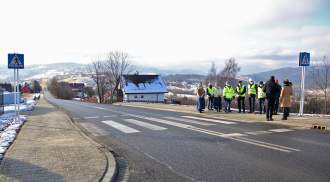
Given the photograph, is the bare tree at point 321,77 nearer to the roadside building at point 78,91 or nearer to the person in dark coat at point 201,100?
the person in dark coat at point 201,100

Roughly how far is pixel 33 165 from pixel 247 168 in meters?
4.17

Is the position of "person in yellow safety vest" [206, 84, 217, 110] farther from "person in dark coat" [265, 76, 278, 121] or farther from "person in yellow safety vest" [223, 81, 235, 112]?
"person in dark coat" [265, 76, 278, 121]

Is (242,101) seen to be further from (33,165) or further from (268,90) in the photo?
(33,165)

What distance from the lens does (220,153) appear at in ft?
29.8

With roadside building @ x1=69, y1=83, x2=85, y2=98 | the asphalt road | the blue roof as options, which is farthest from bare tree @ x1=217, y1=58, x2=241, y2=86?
the asphalt road

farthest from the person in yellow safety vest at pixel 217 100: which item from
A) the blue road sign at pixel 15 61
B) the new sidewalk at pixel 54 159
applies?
the new sidewalk at pixel 54 159

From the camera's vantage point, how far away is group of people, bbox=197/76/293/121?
53.8 ft

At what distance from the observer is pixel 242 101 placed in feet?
68.9

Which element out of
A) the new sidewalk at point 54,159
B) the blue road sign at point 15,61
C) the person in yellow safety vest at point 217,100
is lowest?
the new sidewalk at point 54,159

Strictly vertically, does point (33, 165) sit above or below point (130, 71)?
below

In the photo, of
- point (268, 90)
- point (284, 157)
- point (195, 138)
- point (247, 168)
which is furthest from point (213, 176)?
point (268, 90)

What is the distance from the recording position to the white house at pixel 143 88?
80.8m

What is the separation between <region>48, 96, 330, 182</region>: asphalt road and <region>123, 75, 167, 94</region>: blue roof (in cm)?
6705

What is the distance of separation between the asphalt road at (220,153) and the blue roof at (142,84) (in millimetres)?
67052
